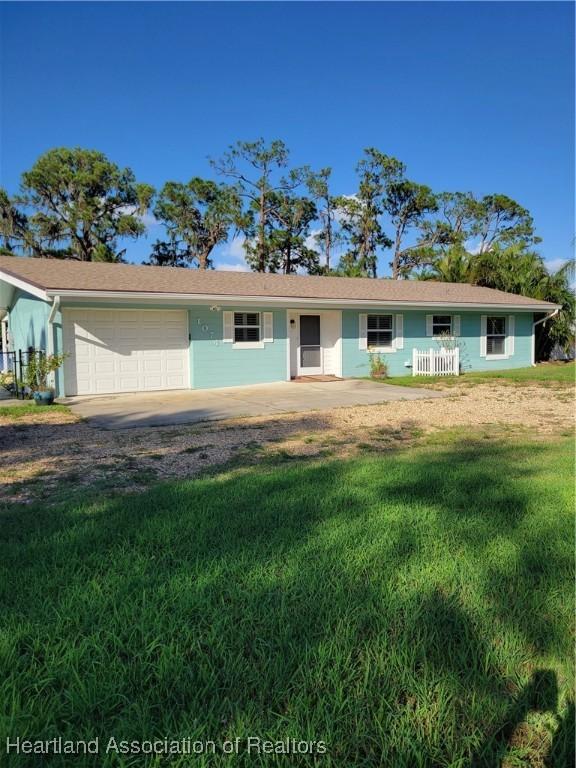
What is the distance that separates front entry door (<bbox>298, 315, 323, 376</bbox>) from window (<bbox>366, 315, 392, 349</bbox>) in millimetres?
1789

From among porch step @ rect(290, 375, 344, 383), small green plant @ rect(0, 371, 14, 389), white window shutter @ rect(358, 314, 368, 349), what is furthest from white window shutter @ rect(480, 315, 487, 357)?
small green plant @ rect(0, 371, 14, 389)

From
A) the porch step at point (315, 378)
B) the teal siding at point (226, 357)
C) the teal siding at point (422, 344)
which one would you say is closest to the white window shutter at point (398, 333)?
the teal siding at point (422, 344)

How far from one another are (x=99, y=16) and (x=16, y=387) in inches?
335

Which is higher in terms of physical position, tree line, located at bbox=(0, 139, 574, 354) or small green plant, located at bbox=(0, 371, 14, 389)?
tree line, located at bbox=(0, 139, 574, 354)

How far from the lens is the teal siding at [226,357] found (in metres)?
14.5

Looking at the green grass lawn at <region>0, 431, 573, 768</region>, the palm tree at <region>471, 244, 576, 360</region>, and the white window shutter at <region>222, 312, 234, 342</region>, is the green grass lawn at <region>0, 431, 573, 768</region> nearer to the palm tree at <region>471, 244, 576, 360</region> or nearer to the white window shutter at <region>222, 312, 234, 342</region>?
the white window shutter at <region>222, 312, 234, 342</region>

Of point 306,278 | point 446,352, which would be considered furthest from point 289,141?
point 446,352

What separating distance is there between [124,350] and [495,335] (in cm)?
1416

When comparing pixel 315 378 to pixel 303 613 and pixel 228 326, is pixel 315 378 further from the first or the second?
pixel 303 613

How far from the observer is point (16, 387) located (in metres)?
13.2

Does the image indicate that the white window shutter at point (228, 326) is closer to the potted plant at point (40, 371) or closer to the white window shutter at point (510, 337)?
the potted plant at point (40, 371)

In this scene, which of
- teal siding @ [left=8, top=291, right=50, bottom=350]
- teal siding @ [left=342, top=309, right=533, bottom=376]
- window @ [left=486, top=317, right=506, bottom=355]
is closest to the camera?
teal siding @ [left=8, top=291, right=50, bottom=350]

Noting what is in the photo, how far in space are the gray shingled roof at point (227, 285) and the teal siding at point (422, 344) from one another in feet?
2.18

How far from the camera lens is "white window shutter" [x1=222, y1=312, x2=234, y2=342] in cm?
1500
